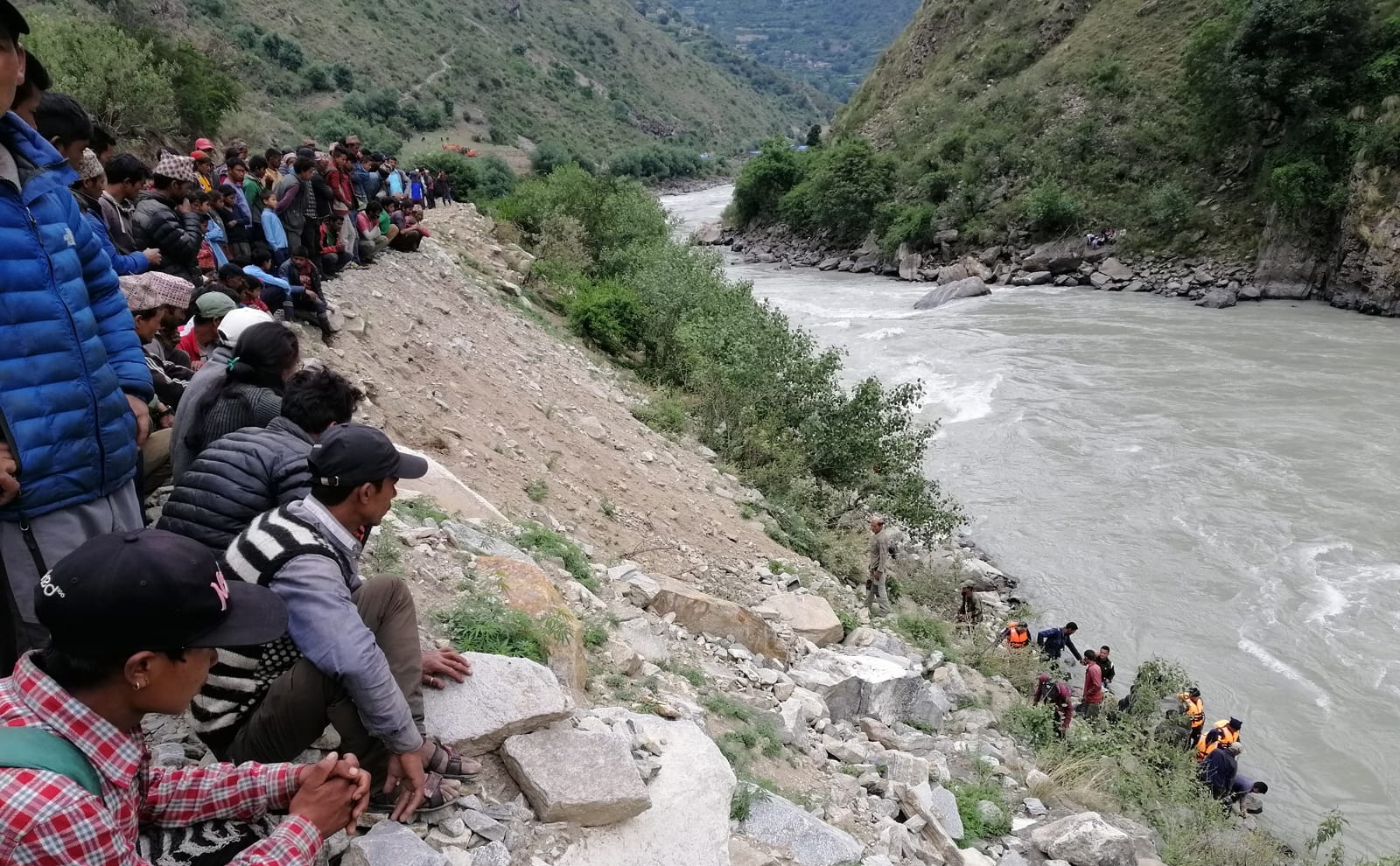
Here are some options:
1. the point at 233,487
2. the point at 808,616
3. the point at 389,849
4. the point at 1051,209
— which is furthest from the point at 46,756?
the point at 1051,209

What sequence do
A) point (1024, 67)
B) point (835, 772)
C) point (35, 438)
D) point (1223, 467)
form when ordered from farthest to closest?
1. point (1024, 67)
2. point (1223, 467)
3. point (835, 772)
4. point (35, 438)

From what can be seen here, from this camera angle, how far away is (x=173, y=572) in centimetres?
187

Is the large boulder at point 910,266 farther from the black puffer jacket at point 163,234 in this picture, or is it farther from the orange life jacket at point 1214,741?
the black puffer jacket at point 163,234

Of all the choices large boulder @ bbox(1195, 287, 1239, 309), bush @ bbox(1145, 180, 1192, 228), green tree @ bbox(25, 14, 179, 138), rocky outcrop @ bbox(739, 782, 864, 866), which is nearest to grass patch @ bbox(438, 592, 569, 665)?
rocky outcrop @ bbox(739, 782, 864, 866)

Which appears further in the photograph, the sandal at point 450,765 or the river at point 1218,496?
the river at point 1218,496

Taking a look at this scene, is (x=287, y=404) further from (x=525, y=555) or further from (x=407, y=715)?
(x=525, y=555)

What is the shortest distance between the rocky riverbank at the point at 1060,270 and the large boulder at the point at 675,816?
101 feet

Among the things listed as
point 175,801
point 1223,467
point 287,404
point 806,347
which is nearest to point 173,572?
point 175,801

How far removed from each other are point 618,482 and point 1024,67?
49.7m

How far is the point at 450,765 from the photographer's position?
125 inches

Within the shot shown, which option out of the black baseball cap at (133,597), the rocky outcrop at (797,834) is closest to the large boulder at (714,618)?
the rocky outcrop at (797,834)

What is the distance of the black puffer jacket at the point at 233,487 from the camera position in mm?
2926

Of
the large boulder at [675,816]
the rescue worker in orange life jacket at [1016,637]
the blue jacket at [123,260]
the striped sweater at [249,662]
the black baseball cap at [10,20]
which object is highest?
the black baseball cap at [10,20]

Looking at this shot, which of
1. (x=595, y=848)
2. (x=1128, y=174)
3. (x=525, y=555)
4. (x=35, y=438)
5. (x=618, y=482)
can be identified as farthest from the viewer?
(x=1128, y=174)
